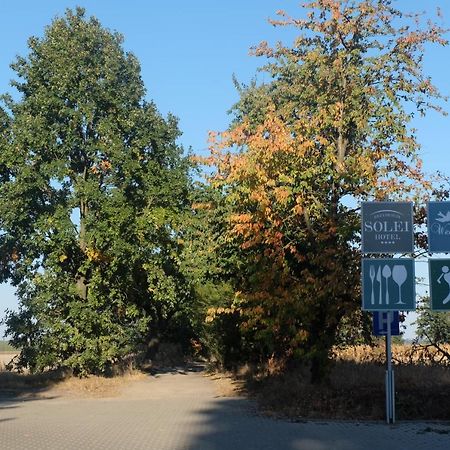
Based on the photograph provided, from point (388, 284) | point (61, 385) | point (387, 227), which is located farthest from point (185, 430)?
point (61, 385)

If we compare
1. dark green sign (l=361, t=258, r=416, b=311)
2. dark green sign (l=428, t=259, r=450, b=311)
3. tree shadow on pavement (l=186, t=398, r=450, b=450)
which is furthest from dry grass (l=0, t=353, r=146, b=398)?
dark green sign (l=428, t=259, r=450, b=311)

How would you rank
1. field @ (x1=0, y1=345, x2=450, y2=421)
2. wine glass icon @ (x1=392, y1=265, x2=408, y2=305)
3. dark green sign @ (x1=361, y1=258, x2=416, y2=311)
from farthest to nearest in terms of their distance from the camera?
field @ (x1=0, y1=345, x2=450, y2=421) → wine glass icon @ (x1=392, y1=265, x2=408, y2=305) → dark green sign @ (x1=361, y1=258, x2=416, y2=311)

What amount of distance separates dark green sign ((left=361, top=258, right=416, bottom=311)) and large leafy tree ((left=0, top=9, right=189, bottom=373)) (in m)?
13.2

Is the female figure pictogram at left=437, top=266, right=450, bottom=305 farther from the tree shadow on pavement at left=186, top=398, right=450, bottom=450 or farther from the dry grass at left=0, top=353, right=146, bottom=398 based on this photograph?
the dry grass at left=0, top=353, right=146, bottom=398

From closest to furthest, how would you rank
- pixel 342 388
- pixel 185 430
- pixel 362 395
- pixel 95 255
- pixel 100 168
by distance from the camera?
pixel 185 430
pixel 362 395
pixel 342 388
pixel 95 255
pixel 100 168

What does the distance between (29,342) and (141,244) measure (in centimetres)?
643

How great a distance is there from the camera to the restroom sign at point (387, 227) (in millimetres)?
13680

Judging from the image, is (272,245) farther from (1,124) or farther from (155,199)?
(1,124)

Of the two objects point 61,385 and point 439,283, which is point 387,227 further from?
point 61,385

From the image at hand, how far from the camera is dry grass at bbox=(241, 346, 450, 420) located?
45.9 feet

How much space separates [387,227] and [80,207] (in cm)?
1611

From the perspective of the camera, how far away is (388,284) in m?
13.7

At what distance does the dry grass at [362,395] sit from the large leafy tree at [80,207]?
8921 mm

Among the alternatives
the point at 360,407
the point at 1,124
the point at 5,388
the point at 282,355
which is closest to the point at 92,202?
the point at 1,124
